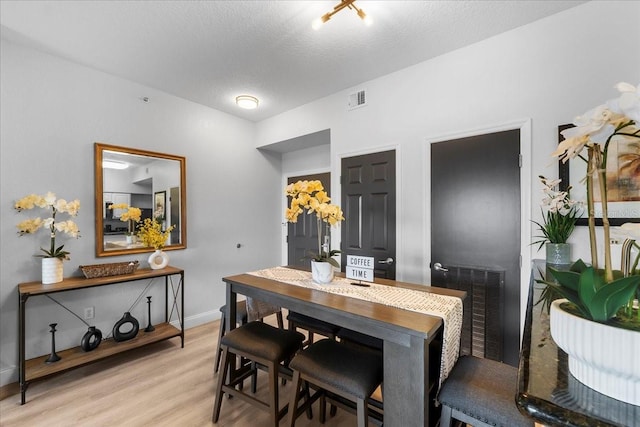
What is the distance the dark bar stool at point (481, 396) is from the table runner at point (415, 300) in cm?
8

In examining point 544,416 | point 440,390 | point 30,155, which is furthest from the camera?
point 30,155

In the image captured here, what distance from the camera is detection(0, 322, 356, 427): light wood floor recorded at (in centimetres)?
197

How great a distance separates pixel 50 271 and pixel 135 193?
1.04 meters

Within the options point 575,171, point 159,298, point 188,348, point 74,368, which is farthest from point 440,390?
point 159,298

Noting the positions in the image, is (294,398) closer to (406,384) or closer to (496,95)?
(406,384)

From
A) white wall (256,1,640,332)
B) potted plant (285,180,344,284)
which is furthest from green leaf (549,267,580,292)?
potted plant (285,180,344,284)

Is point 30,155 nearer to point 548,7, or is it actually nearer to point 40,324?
point 40,324

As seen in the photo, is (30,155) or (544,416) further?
(30,155)

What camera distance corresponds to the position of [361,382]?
4.49 ft

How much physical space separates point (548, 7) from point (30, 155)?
4373 millimetres

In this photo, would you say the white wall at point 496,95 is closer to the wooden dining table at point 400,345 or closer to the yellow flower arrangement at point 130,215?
the wooden dining table at point 400,345

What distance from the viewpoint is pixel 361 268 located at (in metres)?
1.82

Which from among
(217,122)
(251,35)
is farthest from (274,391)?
(217,122)

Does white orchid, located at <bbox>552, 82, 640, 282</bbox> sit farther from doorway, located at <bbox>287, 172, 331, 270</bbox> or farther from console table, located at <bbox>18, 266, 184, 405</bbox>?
doorway, located at <bbox>287, 172, 331, 270</bbox>
